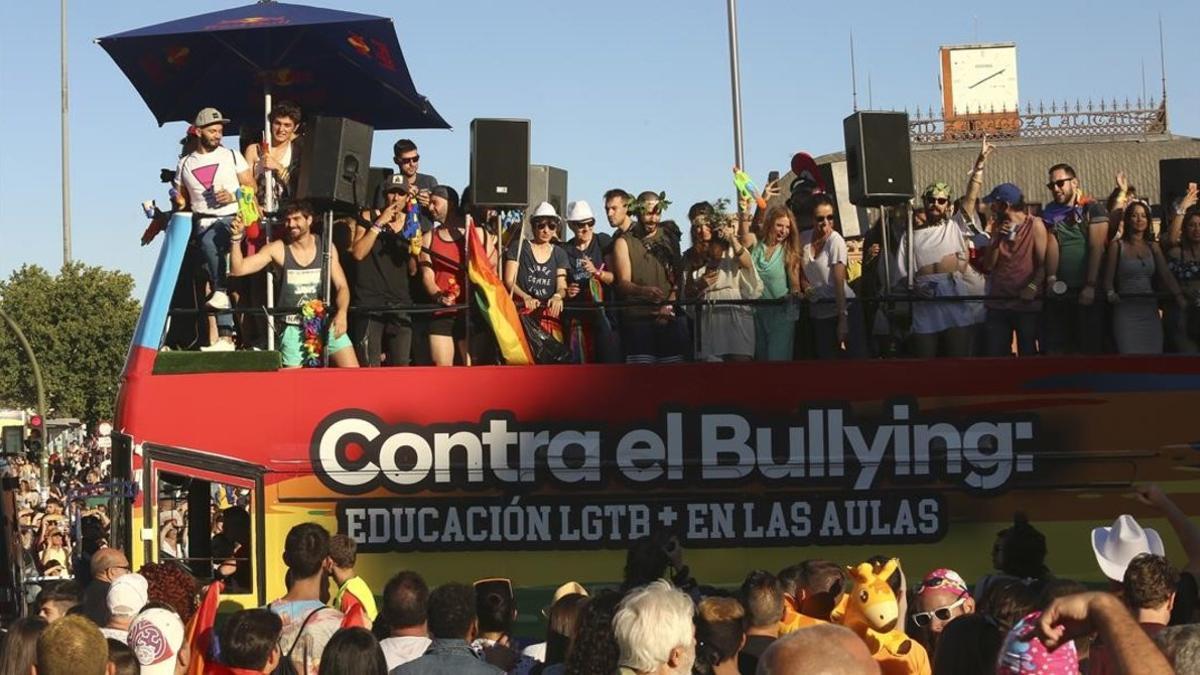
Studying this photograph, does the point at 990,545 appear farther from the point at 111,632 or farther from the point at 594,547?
the point at 111,632

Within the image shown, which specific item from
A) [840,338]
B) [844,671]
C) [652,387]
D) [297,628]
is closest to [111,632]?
[297,628]

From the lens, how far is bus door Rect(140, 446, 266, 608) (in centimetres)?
1205


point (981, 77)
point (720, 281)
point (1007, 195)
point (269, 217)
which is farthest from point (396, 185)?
point (981, 77)

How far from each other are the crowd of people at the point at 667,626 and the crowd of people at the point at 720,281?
304 cm

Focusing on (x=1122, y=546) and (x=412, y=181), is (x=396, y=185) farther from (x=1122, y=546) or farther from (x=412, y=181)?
(x=1122, y=546)

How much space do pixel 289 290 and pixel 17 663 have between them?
20.5 feet

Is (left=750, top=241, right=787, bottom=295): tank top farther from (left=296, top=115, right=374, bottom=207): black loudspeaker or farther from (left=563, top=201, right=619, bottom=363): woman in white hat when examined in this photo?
(left=296, top=115, right=374, bottom=207): black loudspeaker

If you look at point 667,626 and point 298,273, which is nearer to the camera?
point 667,626

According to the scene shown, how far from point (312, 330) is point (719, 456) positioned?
290 centimetres

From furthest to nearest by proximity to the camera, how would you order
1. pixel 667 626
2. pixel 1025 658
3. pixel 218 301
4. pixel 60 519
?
pixel 60 519
pixel 218 301
pixel 667 626
pixel 1025 658

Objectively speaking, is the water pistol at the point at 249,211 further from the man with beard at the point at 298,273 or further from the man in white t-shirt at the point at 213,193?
the man in white t-shirt at the point at 213,193

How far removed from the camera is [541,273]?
12.8 meters

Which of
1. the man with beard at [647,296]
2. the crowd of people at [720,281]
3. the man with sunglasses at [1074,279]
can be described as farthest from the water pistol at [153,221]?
the man with sunglasses at [1074,279]

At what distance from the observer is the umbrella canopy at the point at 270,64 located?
1327 cm
